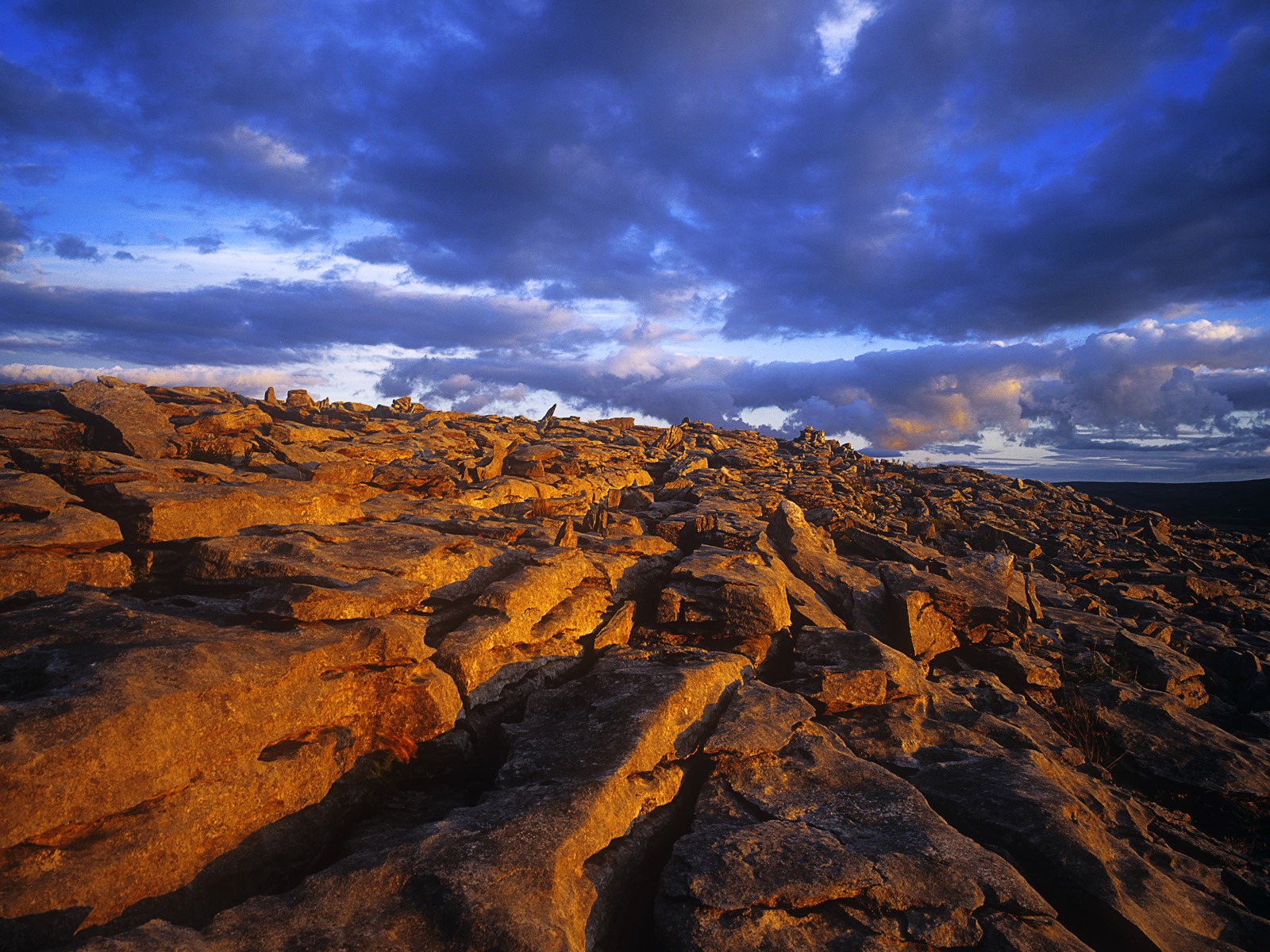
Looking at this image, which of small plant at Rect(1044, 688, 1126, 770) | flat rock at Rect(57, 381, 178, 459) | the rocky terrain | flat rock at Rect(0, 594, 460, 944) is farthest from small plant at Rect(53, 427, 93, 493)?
small plant at Rect(1044, 688, 1126, 770)

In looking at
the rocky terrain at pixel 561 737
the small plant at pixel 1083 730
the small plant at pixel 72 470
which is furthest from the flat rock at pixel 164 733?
the small plant at pixel 1083 730

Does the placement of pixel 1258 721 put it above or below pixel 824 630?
below

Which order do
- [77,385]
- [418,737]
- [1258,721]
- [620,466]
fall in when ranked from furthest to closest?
1. [620,466]
2. [77,385]
3. [1258,721]
4. [418,737]

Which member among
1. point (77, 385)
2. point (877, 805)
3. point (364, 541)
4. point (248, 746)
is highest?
point (77, 385)

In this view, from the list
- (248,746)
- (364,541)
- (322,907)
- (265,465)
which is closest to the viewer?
(322,907)

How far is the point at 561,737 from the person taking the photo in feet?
38.3

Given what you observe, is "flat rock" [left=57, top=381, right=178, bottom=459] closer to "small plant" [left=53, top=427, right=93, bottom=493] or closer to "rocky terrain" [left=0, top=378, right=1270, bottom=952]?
"rocky terrain" [left=0, top=378, right=1270, bottom=952]

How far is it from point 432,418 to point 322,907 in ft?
163

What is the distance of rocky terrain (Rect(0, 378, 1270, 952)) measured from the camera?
798 cm

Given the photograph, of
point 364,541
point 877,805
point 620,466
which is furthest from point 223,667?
point 620,466

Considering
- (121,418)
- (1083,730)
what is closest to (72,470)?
(121,418)

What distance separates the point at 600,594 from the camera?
1689 centimetres

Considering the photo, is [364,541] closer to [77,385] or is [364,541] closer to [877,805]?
[877,805]

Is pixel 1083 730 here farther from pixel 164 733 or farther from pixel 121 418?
pixel 121 418
